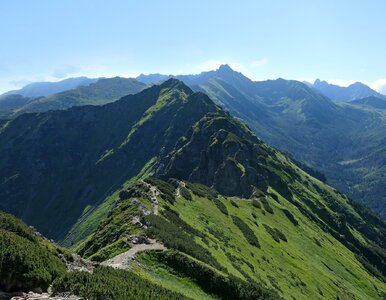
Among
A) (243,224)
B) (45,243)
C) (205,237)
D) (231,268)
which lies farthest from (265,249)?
(45,243)

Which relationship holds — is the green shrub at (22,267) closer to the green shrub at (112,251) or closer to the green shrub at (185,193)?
the green shrub at (112,251)

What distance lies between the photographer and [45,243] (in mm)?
38969

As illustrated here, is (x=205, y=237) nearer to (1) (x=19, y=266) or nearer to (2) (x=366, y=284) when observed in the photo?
(1) (x=19, y=266)

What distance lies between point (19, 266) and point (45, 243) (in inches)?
465

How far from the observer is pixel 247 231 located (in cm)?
10769

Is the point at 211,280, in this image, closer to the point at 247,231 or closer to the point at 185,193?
the point at 247,231

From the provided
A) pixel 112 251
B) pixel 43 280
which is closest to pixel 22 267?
pixel 43 280

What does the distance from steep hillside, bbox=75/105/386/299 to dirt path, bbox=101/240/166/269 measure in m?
0.64

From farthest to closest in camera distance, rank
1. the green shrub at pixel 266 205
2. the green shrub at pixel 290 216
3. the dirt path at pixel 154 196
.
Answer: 1. the green shrub at pixel 290 216
2. the green shrub at pixel 266 205
3. the dirt path at pixel 154 196

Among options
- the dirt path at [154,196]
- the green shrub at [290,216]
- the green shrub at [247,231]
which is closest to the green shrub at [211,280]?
the dirt path at [154,196]

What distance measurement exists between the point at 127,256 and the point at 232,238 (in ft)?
149

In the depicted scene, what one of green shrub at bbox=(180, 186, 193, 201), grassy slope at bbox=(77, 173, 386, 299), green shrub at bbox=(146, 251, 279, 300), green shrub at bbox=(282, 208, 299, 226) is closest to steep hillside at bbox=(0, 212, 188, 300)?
grassy slope at bbox=(77, 173, 386, 299)

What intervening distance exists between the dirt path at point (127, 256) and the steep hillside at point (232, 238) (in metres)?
0.64

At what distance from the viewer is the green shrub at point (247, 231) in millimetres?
102369
